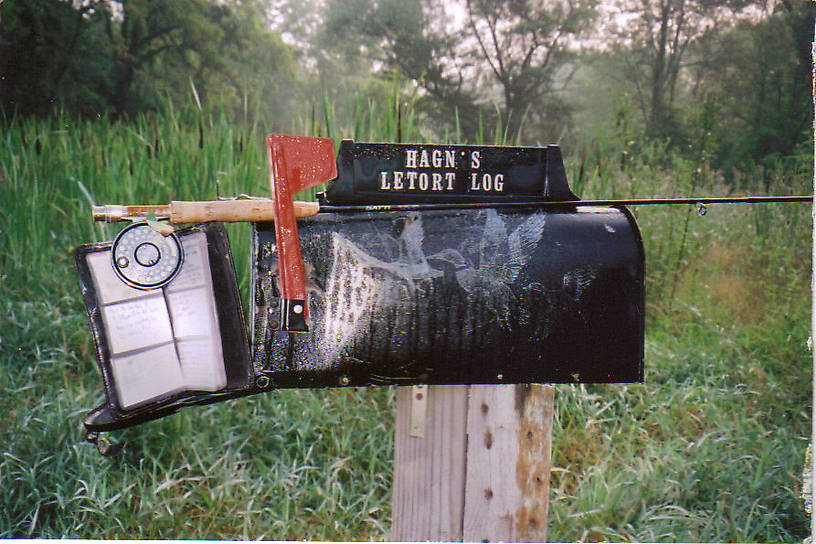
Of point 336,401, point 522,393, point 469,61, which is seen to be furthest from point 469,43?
point 336,401

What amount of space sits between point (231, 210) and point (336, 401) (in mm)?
1133

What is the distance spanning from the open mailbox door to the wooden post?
19 centimetres

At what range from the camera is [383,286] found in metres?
1.14

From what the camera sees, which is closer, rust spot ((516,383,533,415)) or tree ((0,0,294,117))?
rust spot ((516,383,533,415))

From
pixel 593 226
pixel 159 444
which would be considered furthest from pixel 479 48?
pixel 159 444

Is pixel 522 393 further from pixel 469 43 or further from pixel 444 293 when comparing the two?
pixel 469 43

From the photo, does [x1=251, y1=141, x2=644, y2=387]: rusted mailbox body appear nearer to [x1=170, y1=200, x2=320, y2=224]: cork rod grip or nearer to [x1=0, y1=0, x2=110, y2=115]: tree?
[x1=170, y1=200, x2=320, y2=224]: cork rod grip

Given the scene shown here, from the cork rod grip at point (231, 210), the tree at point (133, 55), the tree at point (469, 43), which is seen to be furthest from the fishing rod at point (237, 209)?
the tree at point (133, 55)

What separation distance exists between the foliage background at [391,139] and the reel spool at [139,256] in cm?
63

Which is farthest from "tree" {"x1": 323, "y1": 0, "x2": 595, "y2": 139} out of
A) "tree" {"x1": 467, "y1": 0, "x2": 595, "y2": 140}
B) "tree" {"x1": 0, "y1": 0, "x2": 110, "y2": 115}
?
"tree" {"x1": 0, "y1": 0, "x2": 110, "y2": 115}

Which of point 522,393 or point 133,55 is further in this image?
point 133,55

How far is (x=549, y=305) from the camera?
1.16 meters

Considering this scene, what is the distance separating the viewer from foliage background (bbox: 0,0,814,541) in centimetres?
151

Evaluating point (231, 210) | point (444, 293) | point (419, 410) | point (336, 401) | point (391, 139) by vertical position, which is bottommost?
point (336, 401)
